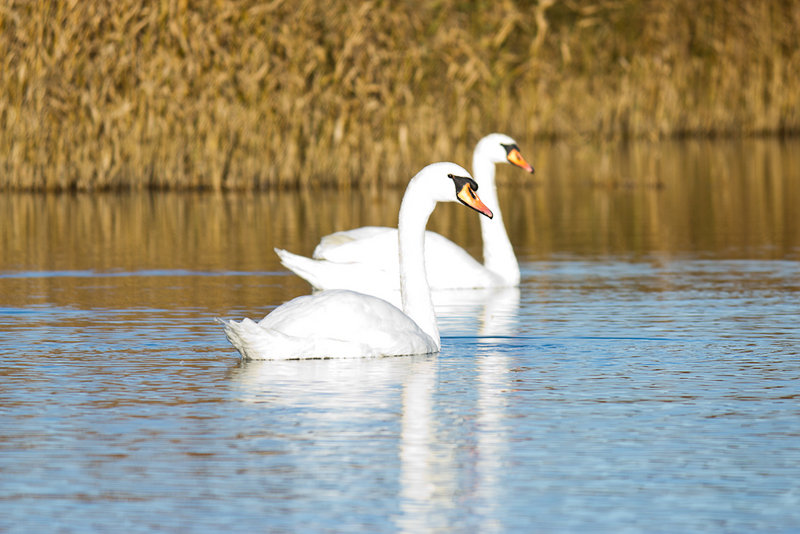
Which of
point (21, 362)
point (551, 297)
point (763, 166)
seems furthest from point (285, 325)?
point (763, 166)

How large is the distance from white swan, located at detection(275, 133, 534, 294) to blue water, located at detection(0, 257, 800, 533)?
0.87 metres

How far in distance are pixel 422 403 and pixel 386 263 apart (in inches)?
196

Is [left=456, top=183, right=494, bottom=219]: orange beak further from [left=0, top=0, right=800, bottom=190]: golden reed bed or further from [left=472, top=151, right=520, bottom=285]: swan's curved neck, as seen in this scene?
[left=0, top=0, right=800, bottom=190]: golden reed bed

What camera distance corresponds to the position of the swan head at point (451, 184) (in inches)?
396

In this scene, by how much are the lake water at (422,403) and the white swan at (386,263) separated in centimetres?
25

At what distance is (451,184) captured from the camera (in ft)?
33.2

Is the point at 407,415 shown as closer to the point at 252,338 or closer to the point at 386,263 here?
the point at 252,338

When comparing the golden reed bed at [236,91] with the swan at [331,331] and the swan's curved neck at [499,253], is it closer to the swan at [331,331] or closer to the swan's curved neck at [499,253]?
the swan's curved neck at [499,253]

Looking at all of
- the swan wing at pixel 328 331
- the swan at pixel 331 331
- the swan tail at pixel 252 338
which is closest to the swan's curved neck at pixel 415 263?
the swan at pixel 331 331

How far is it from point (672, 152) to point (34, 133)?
14.6 meters

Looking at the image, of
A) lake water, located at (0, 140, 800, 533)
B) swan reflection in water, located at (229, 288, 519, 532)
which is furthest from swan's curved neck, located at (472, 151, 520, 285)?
swan reflection in water, located at (229, 288, 519, 532)

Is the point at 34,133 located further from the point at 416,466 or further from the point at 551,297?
the point at 416,466

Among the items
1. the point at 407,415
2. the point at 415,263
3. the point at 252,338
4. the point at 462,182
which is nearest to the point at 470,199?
the point at 462,182

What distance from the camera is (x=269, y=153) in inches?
914
